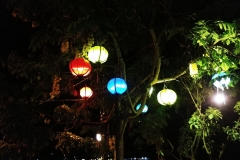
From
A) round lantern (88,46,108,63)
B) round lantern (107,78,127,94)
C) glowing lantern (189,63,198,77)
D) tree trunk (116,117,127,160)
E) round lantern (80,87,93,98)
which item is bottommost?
tree trunk (116,117,127,160)

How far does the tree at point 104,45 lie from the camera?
4.85m

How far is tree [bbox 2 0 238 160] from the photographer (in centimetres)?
485

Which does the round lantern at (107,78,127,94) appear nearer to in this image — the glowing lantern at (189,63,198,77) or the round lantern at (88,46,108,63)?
the round lantern at (88,46,108,63)

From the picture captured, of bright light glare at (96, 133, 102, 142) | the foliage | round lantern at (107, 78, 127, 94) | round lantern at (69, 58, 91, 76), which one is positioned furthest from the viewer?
bright light glare at (96, 133, 102, 142)

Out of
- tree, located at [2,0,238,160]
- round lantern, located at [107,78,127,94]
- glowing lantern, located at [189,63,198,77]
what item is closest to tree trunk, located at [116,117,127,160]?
tree, located at [2,0,238,160]

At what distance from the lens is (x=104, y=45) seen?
Result: 19.8 feet

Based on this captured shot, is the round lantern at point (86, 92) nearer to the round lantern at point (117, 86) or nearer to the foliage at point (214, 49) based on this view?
the round lantern at point (117, 86)

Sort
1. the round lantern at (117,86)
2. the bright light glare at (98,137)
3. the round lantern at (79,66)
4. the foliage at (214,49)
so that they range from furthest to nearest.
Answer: the bright light glare at (98,137) → the round lantern at (79,66) → the round lantern at (117,86) → the foliage at (214,49)

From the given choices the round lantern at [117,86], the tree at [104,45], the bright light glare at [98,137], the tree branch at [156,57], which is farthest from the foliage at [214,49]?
the bright light glare at [98,137]

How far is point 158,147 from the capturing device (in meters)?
7.79

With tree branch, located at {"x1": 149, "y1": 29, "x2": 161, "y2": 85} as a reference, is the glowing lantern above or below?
below

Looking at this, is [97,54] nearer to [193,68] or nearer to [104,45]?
[104,45]

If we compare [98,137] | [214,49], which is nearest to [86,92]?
[98,137]

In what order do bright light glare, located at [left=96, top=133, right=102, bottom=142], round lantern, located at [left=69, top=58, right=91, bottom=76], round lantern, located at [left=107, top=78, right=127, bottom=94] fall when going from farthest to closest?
bright light glare, located at [left=96, top=133, right=102, bottom=142], round lantern, located at [left=69, top=58, right=91, bottom=76], round lantern, located at [left=107, top=78, right=127, bottom=94]
